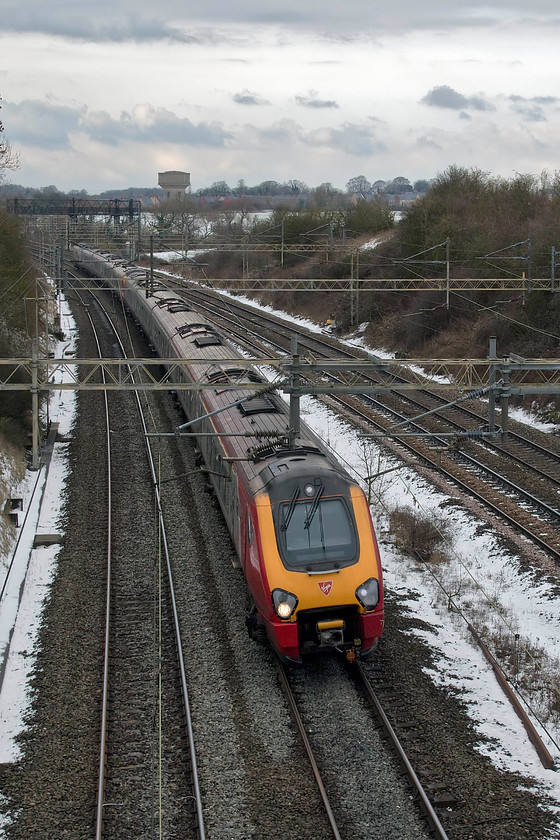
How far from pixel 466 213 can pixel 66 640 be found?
5004cm

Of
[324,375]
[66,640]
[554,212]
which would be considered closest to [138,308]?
[324,375]

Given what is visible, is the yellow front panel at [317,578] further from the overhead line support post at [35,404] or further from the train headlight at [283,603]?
the overhead line support post at [35,404]

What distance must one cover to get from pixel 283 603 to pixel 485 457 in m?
15.3

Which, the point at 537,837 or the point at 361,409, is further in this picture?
the point at 361,409

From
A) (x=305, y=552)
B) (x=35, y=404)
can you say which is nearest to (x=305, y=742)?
(x=305, y=552)

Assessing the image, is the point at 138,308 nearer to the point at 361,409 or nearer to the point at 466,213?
the point at 361,409

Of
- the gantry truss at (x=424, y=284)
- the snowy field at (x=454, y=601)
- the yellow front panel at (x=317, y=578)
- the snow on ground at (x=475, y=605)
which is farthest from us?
the gantry truss at (x=424, y=284)

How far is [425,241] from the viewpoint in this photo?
55.9m

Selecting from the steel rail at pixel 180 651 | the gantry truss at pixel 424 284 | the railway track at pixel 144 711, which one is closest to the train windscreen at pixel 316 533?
the steel rail at pixel 180 651

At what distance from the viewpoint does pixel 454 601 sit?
16.7 m

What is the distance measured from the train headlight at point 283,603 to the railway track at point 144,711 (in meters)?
1.81

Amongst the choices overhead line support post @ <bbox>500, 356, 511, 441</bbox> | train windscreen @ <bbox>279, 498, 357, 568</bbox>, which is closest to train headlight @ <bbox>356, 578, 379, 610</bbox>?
train windscreen @ <bbox>279, 498, 357, 568</bbox>

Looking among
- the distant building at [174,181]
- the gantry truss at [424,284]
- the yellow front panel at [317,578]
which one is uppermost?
the distant building at [174,181]

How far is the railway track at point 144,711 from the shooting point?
10164 millimetres
